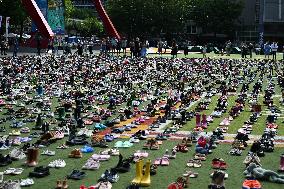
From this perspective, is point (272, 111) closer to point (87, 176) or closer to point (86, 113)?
point (86, 113)

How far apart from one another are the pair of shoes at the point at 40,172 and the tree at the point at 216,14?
321 feet

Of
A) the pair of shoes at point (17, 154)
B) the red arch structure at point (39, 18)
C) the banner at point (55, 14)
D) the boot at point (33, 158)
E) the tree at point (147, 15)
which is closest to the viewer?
the boot at point (33, 158)

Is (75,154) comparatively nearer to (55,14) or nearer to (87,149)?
(87,149)

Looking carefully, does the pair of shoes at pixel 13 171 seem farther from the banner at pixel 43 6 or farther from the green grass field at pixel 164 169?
the banner at pixel 43 6

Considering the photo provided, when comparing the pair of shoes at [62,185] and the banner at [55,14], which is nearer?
the pair of shoes at [62,185]

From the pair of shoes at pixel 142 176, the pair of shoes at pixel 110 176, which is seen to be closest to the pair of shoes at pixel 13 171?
the pair of shoes at pixel 110 176

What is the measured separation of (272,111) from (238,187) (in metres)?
9.37

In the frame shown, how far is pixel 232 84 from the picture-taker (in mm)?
26891

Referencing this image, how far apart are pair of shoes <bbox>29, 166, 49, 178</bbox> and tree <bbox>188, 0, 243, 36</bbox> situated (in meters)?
97.8

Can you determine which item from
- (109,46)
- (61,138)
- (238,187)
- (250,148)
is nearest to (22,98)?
(61,138)

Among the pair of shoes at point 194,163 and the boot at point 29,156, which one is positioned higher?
the boot at point 29,156

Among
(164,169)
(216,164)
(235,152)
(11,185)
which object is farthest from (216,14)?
(11,185)

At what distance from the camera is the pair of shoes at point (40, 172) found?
10.3 m

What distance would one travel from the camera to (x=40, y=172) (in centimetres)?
1034
